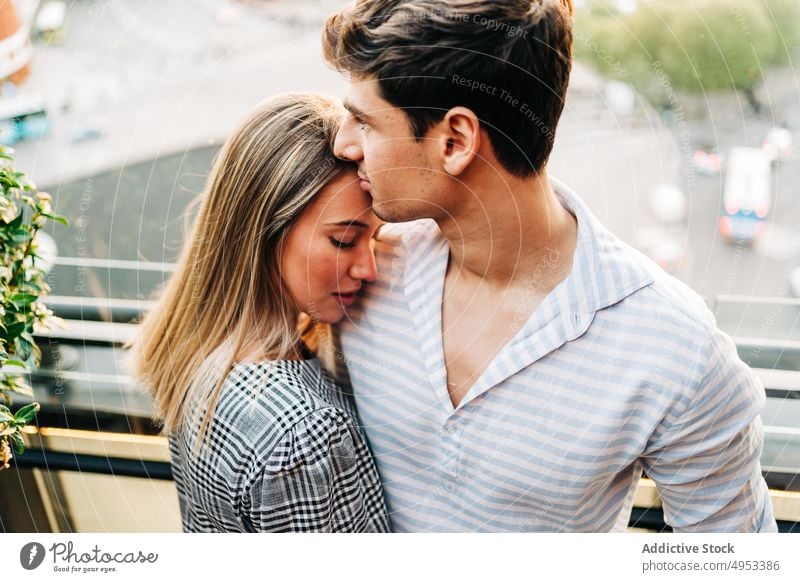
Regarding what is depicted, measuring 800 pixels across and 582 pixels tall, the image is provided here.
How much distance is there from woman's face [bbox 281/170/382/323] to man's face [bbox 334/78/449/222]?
32 mm

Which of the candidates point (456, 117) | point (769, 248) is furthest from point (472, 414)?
point (769, 248)

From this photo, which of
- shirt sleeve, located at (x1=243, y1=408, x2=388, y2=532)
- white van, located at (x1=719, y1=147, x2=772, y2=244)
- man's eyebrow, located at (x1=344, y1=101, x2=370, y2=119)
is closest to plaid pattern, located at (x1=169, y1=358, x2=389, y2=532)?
shirt sleeve, located at (x1=243, y1=408, x2=388, y2=532)

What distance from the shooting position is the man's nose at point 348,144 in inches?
27.0

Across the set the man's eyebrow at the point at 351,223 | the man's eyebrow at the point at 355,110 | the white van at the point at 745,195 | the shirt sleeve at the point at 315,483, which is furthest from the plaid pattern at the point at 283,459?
the white van at the point at 745,195

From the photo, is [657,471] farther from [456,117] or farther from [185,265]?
[185,265]

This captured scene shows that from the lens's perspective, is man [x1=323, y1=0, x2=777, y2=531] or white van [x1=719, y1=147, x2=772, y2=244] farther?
white van [x1=719, y1=147, x2=772, y2=244]

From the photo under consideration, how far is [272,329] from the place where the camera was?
77 centimetres

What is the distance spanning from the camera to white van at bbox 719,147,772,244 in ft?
2.69

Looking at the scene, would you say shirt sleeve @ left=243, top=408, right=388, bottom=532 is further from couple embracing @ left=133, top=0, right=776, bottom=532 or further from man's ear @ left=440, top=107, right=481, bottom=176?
man's ear @ left=440, top=107, right=481, bottom=176

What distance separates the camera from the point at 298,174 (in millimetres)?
702

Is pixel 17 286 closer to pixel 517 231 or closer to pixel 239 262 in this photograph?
pixel 239 262
